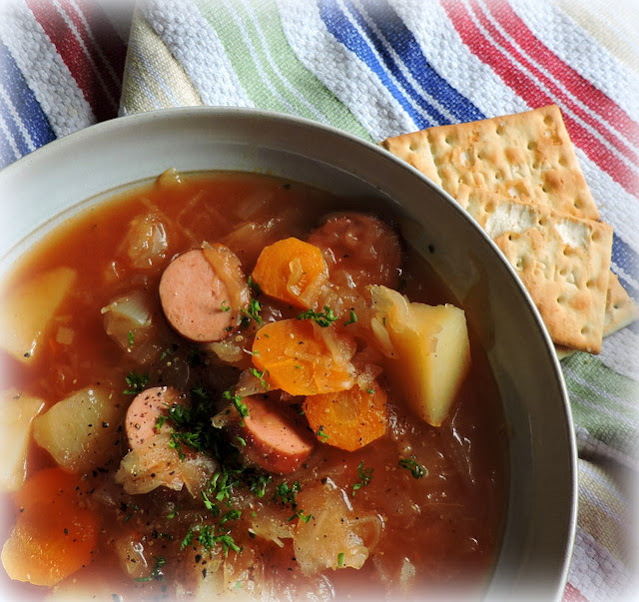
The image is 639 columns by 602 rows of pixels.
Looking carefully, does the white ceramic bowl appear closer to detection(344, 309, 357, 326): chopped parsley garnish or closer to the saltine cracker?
detection(344, 309, 357, 326): chopped parsley garnish

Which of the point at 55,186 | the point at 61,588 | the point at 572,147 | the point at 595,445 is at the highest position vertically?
the point at 55,186

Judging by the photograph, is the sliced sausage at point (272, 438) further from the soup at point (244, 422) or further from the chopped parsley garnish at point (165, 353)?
the chopped parsley garnish at point (165, 353)

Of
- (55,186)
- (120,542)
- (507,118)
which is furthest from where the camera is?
(507,118)

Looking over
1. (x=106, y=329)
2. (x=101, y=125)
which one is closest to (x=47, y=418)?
(x=106, y=329)

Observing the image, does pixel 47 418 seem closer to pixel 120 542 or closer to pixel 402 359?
pixel 120 542

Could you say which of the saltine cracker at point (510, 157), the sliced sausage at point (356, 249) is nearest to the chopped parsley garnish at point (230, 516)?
the sliced sausage at point (356, 249)

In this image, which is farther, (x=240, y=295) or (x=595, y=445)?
(x=595, y=445)
